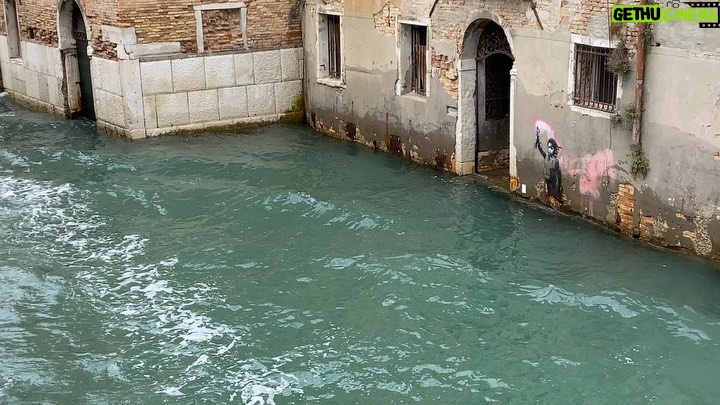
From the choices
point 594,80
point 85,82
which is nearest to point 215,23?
point 85,82

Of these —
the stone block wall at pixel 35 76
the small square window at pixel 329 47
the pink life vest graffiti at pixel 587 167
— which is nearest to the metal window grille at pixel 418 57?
the small square window at pixel 329 47

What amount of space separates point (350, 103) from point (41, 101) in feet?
23.7

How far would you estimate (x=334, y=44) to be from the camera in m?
16.2

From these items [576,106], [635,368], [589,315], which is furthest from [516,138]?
[635,368]

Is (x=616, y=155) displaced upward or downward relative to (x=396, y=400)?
upward

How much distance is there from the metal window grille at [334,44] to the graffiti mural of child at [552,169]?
5.48m

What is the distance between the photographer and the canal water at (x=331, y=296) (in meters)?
7.75

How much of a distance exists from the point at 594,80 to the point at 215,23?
7.77m

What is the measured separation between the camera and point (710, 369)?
7680 millimetres

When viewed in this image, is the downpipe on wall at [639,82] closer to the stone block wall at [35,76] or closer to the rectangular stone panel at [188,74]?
the rectangular stone panel at [188,74]

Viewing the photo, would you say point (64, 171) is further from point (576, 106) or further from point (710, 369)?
point (710, 369)

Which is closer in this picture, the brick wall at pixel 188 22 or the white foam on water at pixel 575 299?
the white foam on water at pixel 575 299

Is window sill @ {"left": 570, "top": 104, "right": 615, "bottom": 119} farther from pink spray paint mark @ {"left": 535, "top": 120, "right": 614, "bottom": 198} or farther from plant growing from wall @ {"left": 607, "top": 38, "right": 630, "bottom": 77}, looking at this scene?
plant growing from wall @ {"left": 607, "top": 38, "right": 630, "bottom": 77}

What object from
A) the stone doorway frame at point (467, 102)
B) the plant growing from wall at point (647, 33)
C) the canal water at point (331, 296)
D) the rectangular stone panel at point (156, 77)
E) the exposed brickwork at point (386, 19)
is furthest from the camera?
the rectangular stone panel at point (156, 77)
